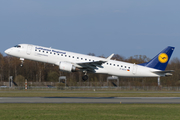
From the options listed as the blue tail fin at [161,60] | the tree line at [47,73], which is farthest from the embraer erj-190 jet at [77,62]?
the tree line at [47,73]

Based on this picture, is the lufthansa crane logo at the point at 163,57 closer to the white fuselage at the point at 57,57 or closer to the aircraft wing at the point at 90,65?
the white fuselage at the point at 57,57

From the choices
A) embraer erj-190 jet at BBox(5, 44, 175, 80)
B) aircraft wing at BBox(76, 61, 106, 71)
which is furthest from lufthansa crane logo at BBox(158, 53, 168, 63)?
aircraft wing at BBox(76, 61, 106, 71)

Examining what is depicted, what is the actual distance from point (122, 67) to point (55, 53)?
1057cm

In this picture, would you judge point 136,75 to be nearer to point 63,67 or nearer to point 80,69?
point 80,69

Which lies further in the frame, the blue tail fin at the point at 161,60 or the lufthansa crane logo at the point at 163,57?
the lufthansa crane logo at the point at 163,57

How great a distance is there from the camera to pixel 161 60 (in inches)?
1800

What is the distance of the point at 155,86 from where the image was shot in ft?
223

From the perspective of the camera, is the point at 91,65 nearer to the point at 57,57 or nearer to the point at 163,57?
the point at 57,57

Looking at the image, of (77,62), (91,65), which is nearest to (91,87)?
(91,65)

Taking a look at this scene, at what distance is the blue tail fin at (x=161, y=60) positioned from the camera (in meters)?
45.1
